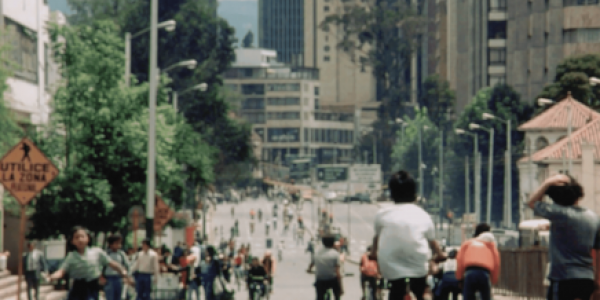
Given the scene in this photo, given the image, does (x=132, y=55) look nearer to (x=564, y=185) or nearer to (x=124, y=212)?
(x=124, y=212)

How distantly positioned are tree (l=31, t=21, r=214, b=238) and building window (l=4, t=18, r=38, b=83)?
2.75m

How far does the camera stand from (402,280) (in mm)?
9602

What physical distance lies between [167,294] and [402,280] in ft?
43.4

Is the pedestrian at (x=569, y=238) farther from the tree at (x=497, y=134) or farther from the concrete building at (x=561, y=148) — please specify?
the tree at (x=497, y=134)

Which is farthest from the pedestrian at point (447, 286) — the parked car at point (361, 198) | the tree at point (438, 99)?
the parked car at point (361, 198)

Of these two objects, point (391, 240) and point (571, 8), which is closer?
point (391, 240)

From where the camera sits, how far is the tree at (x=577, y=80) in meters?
82.8

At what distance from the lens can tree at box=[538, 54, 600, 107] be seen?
82812 mm

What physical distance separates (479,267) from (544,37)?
87939 mm

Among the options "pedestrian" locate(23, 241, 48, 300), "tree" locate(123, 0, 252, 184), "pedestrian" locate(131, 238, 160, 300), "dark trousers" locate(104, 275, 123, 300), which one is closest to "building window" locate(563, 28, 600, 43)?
"tree" locate(123, 0, 252, 184)

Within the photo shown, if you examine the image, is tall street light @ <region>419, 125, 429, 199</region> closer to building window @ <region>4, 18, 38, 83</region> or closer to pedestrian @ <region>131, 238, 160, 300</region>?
building window @ <region>4, 18, 38, 83</region>

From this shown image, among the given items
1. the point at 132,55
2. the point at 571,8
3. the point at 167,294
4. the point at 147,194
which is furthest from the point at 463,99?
the point at 167,294

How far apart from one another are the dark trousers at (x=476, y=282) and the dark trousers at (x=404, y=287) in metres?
5.21

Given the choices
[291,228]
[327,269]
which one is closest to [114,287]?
[327,269]
